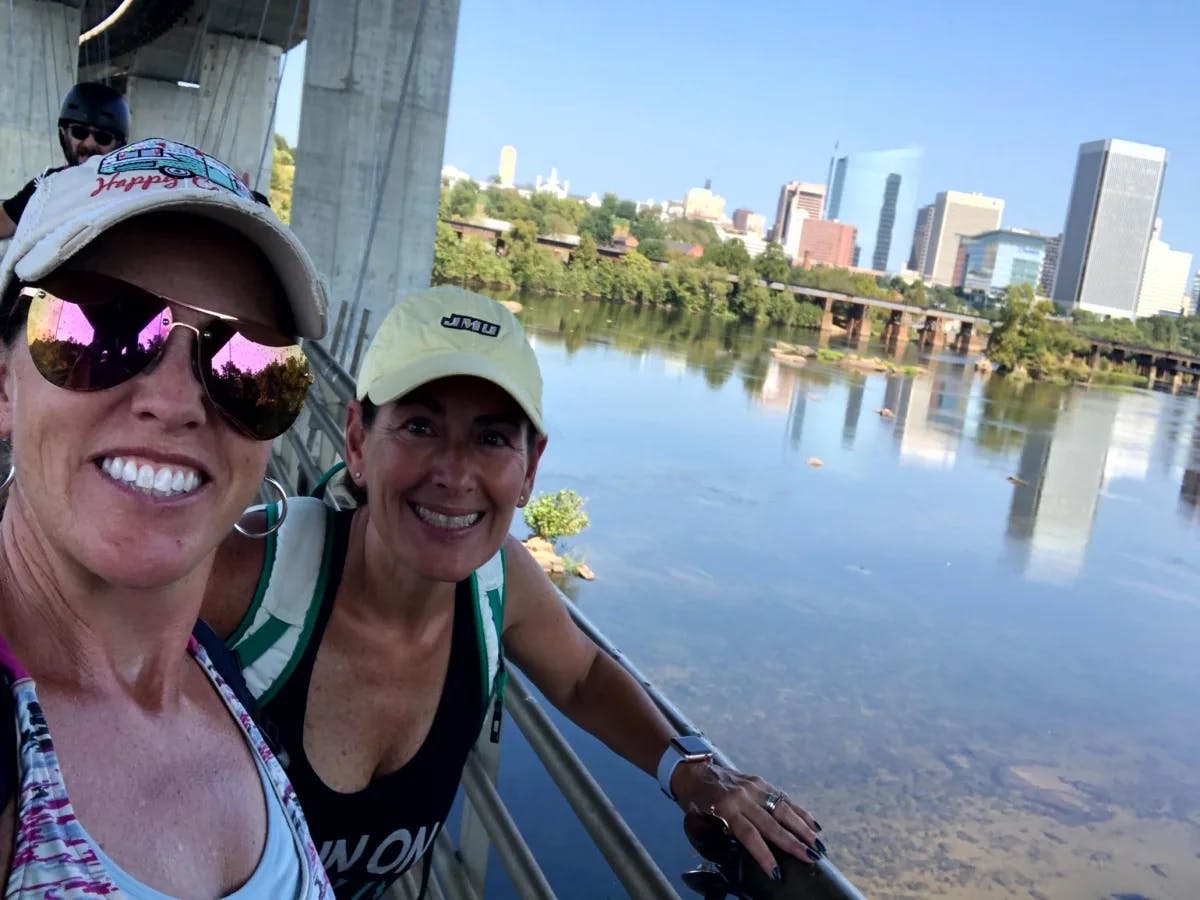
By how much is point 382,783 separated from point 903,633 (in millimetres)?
18138

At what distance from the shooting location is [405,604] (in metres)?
1.53

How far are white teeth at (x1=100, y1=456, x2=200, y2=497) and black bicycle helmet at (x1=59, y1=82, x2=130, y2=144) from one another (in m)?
2.62

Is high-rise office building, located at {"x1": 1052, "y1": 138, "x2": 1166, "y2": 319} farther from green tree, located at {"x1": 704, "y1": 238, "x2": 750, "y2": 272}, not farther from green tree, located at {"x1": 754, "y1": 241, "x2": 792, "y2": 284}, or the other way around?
green tree, located at {"x1": 704, "y1": 238, "x2": 750, "y2": 272}

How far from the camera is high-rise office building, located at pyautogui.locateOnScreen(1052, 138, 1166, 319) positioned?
461ft

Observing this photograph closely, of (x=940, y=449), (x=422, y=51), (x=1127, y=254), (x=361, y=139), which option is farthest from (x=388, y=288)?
(x=1127, y=254)

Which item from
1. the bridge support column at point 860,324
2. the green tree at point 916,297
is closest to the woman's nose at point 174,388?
the bridge support column at point 860,324

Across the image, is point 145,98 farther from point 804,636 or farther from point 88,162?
point 88,162

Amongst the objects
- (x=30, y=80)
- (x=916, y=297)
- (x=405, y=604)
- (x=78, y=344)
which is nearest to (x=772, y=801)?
(x=405, y=604)

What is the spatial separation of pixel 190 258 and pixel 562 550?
17.8m

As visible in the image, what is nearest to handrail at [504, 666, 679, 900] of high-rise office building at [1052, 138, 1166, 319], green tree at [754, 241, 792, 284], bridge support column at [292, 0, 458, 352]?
bridge support column at [292, 0, 458, 352]

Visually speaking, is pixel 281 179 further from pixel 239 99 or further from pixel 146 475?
pixel 146 475

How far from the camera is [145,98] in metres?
22.9

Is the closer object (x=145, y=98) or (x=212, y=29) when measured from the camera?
(x=212, y=29)

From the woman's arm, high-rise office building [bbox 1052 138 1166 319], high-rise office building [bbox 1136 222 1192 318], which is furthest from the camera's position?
high-rise office building [bbox 1136 222 1192 318]
